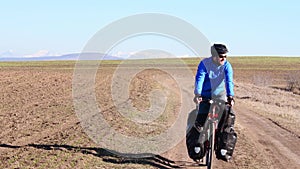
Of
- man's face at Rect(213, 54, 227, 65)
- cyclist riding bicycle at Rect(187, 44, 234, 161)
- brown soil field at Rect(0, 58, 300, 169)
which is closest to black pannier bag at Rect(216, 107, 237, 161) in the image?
cyclist riding bicycle at Rect(187, 44, 234, 161)

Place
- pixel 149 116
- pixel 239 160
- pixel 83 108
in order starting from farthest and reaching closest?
pixel 83 108
pixel 149 116
pixel 239 160

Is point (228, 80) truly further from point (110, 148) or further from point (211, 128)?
point (110, 148)

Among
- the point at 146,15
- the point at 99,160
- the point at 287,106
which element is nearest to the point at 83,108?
the point at 99,160

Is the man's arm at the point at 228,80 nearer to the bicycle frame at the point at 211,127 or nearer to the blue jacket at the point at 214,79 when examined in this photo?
the blue jacket at the point at 214,79

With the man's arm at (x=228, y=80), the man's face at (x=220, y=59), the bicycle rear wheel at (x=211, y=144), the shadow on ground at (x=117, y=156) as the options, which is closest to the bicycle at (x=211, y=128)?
the bicycle rear wheel at (x=211, y=144)

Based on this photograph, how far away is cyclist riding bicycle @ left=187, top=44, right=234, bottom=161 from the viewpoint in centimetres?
916

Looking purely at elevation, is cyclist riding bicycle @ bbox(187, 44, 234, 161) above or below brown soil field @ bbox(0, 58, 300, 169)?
above

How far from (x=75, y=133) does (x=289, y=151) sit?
6085 millimetres

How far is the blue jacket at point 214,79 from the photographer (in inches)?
365

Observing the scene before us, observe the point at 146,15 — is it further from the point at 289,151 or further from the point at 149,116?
the point at 149,116

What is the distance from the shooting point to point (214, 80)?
9.38 meters

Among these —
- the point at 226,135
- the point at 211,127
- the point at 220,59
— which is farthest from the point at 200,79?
the point at 226,135

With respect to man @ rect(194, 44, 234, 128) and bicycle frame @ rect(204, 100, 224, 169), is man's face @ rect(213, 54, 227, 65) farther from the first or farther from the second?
bicycle frame @ rect(204, 100, 224, 169)

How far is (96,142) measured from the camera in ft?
41.5
